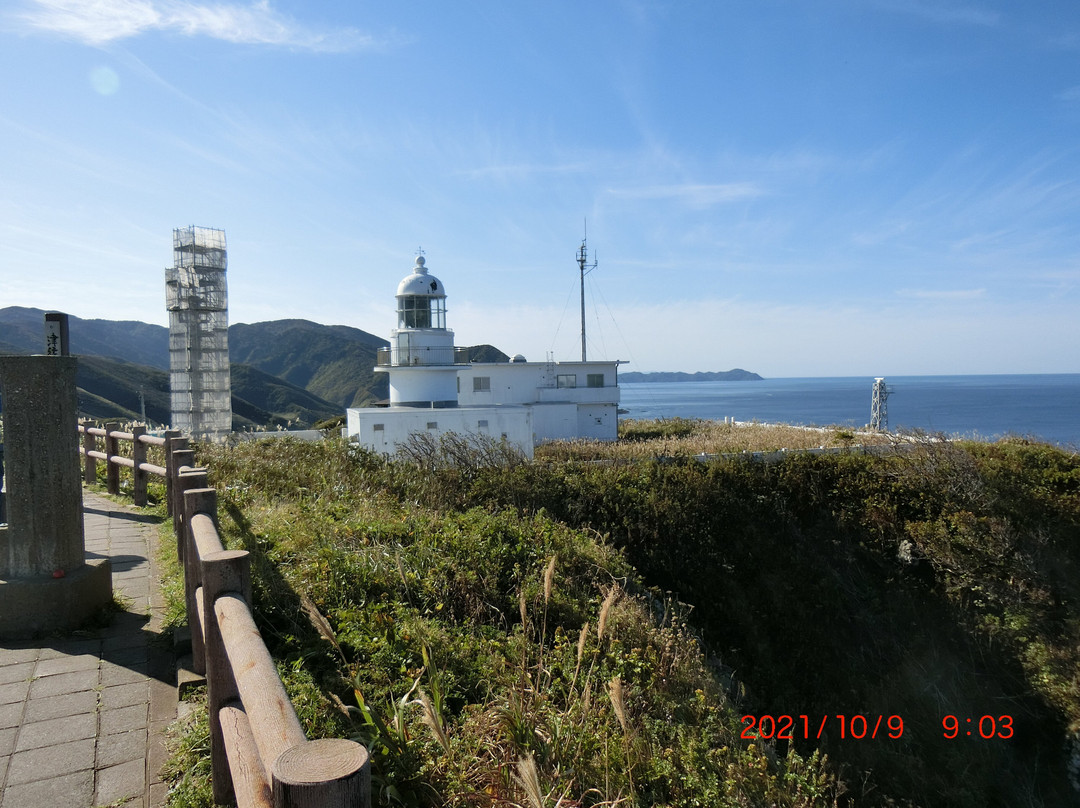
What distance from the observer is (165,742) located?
9.70 feet

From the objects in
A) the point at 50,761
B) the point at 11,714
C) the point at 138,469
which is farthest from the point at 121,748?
the point at 138,469

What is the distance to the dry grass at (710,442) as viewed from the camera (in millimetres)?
15250

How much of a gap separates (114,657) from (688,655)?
3.50 metres

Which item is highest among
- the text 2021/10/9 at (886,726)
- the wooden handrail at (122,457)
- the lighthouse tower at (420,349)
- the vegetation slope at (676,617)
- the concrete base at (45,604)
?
the lighthouse tower at (420,349)

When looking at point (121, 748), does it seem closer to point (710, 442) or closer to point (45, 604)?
point (45, 604)

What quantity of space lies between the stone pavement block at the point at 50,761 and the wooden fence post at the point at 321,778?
2.33 metres

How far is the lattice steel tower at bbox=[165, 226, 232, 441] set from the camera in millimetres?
44281

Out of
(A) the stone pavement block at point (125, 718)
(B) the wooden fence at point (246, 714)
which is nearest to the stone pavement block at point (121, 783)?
(A) the stone pavement block at point (125, 718)

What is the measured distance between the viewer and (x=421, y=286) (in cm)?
2359

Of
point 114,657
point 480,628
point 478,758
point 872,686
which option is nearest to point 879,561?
point 872,686

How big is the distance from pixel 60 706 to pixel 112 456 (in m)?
6.29

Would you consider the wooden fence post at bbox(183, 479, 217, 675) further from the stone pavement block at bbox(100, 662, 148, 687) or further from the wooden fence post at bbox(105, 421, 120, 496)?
the wooden fence post at bbox(105, 421, 120, 496)

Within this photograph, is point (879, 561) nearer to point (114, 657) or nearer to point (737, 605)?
point (737, 605)

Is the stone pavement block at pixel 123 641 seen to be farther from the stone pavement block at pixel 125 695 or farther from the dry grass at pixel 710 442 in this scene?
the dry grass at pixel 710 442
